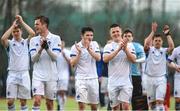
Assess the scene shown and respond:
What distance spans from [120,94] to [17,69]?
270 centimetres

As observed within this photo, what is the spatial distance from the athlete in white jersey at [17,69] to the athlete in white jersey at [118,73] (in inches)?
84.6

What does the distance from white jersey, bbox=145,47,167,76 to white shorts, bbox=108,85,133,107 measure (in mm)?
1723

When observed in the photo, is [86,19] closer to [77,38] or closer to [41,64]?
[77,38]

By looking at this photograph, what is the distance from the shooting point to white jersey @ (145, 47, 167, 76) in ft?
56.1

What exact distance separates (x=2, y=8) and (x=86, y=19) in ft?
17.0

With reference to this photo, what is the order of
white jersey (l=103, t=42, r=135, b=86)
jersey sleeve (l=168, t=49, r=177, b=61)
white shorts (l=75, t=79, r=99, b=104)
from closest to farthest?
white jersey (l=103, t=42, r=135, b=86) → white shorts (l=75, t=79, r=99, b=104) → jersey sleeve (l=168, t=49, r=177, b=61)

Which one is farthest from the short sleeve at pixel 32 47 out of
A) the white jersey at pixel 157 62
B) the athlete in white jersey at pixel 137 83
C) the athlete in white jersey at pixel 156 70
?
the white jersey at pixel 157 62

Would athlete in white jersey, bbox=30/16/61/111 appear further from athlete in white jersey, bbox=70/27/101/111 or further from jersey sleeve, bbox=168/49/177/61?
jersey sleeve, bbox=168/49/177/61

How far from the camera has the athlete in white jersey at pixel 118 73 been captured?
1545 cm


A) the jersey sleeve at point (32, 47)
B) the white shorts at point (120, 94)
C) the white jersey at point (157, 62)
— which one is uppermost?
the jersey sleeve at point (32, 47)

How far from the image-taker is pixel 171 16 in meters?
37.3

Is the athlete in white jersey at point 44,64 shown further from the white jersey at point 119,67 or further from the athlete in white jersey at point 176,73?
the athlete in white jersey at point 176,73

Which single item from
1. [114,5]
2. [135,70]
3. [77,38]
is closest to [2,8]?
[77,38]

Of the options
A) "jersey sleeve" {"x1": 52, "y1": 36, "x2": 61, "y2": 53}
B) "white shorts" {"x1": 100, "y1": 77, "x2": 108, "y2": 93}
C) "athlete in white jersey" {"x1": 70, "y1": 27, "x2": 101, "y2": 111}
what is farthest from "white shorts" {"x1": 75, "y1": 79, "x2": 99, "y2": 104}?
"white shorts" {"x1": 100, "y1": 77, "x2": 108, "y2": 93}
